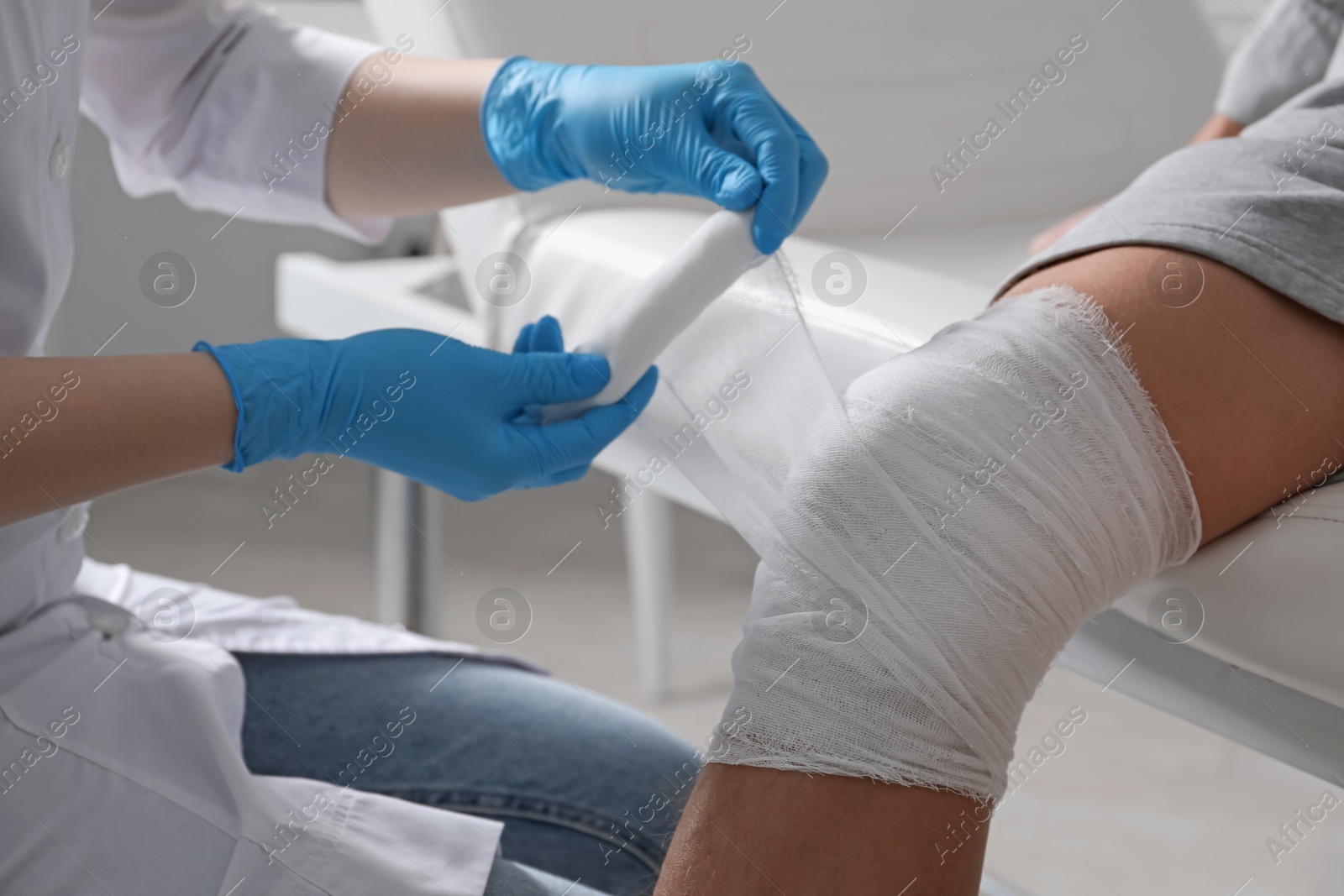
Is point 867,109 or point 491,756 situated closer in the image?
point 491,756

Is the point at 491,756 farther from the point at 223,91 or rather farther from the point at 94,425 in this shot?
the point at 223,91

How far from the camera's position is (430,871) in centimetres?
54

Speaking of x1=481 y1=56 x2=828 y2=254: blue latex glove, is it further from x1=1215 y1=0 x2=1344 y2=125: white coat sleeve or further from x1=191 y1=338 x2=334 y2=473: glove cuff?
x1=1215 y1=0 x2=1344 y2=125: white coat sleeve

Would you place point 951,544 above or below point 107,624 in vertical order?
above

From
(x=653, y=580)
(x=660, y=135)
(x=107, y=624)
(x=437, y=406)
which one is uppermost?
(x=660, y=135)

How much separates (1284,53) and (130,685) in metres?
0.86

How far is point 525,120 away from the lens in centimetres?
71

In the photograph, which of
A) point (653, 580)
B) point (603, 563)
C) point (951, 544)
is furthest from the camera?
point (603, 563)

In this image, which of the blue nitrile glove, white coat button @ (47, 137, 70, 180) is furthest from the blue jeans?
white coat button @ (47, 137, 70, 180)

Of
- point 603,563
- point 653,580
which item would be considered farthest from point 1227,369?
point 603,563

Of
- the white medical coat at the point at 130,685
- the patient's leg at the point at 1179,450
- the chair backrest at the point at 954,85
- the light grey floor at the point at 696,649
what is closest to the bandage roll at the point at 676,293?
the patient's leg at the point at 1179,450

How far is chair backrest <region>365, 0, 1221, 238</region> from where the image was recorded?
1.12m

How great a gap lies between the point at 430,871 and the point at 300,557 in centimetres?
143

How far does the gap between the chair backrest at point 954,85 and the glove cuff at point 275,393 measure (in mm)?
501
